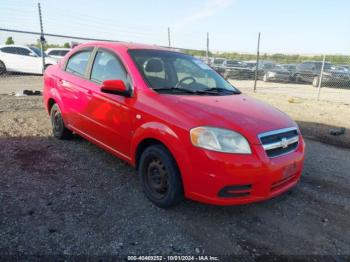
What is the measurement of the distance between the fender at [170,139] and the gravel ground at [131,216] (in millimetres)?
518

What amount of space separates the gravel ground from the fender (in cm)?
52

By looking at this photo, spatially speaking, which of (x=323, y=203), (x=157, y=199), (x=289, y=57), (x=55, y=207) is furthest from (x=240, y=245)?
(x=289, y=57)

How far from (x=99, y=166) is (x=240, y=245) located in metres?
2.30

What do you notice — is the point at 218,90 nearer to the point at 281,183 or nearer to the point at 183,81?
the point at 183,81

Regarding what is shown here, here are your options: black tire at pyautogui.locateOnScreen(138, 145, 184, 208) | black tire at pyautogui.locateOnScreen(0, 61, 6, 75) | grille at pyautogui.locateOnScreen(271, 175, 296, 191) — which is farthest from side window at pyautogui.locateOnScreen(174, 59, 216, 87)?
black tire at pyautogui.locateOnScreen(0, 61, 6, 75)

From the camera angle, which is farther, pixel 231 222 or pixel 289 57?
pixel 289 57

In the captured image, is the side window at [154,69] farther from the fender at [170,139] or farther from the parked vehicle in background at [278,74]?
the parked vehicle in background at [278,74]

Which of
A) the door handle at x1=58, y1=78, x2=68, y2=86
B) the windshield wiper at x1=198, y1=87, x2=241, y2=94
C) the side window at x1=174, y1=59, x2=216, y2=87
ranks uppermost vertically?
the side window at x1=174, y1=59, x2=216, y2=87

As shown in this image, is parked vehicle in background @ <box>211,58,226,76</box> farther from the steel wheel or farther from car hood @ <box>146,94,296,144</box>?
the steel wheel

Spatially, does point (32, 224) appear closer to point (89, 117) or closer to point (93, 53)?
point (89, 117)

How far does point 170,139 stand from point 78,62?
249 cm

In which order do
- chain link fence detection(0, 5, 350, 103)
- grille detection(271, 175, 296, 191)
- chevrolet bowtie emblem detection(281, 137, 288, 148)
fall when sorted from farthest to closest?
chain link fence detection(0, 5, 350, 103), chevrolet bowtie emblem detection(281, 137, 288, 148), grille detection(271, 175, 296, 191)

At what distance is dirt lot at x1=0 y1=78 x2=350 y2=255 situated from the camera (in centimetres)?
272

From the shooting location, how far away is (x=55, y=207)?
3.23m
